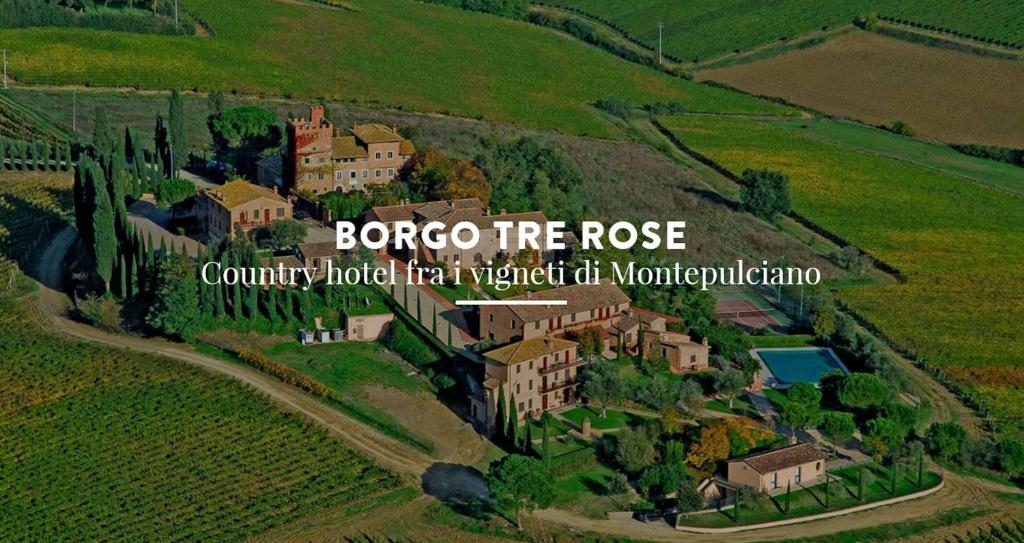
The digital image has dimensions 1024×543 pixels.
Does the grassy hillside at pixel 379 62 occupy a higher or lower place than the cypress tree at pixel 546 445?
higher

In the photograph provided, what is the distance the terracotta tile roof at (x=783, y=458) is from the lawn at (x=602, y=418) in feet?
22.5

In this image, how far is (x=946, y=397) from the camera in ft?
334

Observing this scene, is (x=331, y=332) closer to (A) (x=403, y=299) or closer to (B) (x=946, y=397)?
(A) (x=403, y=299)

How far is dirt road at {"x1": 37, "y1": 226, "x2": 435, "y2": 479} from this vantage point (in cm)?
8981

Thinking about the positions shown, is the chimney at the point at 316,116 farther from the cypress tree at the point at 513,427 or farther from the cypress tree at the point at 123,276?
the cypress tree at the point at 513,427

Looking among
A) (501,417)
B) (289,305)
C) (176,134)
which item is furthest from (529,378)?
(176,134)

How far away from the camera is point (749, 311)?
11250 cm

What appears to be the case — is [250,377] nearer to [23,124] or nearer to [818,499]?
[818,499]

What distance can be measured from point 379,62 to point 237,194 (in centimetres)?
5875

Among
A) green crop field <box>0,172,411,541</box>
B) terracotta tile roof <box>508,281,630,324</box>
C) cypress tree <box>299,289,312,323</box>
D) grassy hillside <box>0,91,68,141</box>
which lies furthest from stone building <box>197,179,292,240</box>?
grassy hillside <box>0,91,68,141</box>

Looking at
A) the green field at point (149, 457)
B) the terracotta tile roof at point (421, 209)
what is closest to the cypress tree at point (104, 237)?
the green field at point (149, 457)

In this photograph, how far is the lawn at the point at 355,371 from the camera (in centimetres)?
9275

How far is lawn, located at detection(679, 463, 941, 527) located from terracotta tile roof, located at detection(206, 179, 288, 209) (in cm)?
3781

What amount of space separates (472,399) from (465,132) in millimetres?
52535
